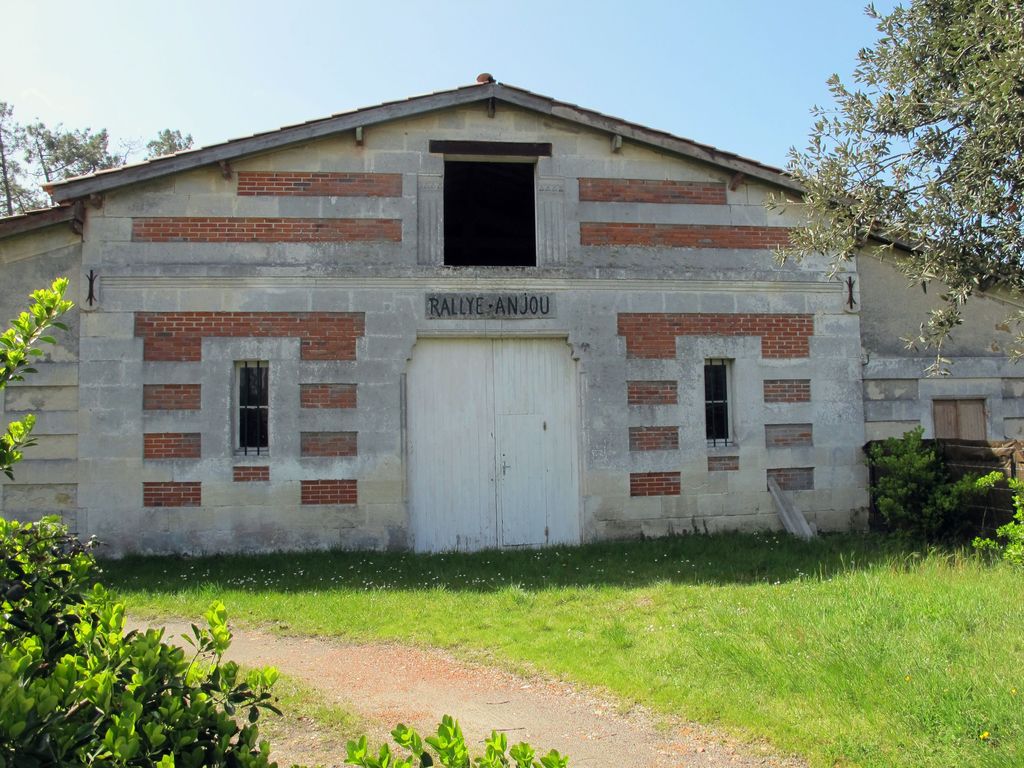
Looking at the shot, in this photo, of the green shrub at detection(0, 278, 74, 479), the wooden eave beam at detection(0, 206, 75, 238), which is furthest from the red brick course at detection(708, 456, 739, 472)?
the green shrub at detection(0, 278, 74, 479)

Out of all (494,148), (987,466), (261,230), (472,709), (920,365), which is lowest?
(472,709)

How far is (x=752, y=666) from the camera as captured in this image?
5.73 metres

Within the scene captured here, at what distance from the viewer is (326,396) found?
11.2 m

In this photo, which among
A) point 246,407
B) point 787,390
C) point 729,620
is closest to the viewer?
point 729,620

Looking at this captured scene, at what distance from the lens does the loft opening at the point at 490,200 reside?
11.9 meters

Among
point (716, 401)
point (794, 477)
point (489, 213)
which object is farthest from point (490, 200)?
point (794, 477)

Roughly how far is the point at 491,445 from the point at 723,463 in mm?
3369

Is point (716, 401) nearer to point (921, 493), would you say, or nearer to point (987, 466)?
point (921, 493)

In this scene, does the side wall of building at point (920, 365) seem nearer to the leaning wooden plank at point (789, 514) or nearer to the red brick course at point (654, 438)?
the leaning wooden plank at point (789, 514)

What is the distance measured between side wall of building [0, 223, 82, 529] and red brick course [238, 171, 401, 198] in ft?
8.03

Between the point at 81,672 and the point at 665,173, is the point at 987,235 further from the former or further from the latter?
the point at 665,173

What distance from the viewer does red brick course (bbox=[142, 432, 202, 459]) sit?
35.7ft

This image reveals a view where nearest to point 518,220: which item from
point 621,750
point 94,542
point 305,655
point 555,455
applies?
point 555,455

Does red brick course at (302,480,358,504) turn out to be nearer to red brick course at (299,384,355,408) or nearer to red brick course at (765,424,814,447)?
red brick course at (299,384,355,408)
